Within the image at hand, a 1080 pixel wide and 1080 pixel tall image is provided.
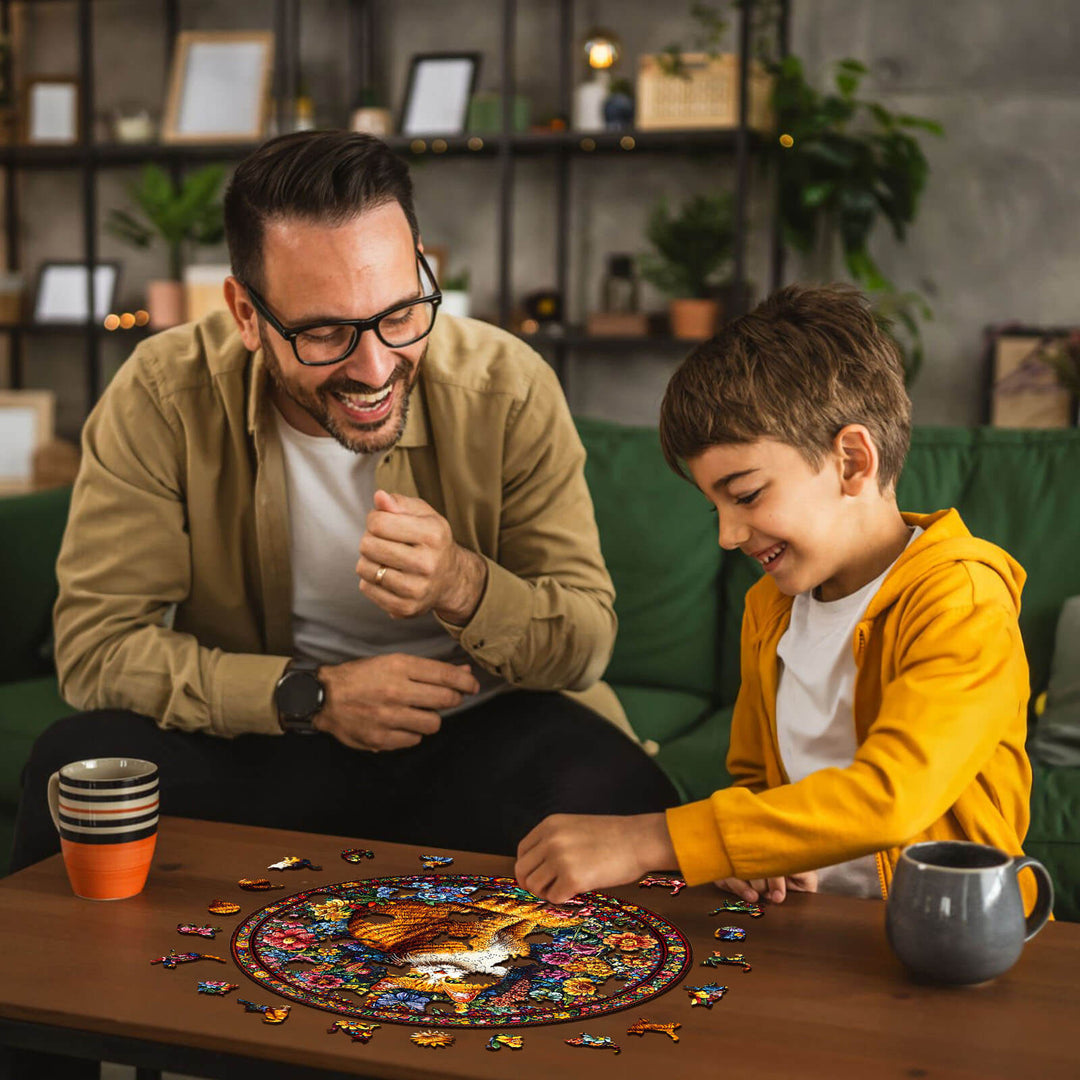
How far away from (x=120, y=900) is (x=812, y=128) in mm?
3062

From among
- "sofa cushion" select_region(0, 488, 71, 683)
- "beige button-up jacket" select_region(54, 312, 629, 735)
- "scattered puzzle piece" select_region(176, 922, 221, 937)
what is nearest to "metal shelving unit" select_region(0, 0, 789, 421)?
"sofa cushion" select_region(0, 488, 71, 683)

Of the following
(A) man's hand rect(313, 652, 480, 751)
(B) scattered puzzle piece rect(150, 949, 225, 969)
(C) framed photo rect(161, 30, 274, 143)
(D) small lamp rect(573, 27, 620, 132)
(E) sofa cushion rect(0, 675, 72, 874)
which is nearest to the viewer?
(B) scattered puzzle piece rect(150, 949, 225, 969)

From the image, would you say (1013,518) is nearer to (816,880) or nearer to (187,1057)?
(816,880)

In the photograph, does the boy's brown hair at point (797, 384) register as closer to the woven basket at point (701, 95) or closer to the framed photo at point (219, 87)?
the woven basket at point (701, 95)

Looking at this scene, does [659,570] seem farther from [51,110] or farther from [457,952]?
[51,110]

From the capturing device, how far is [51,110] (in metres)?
4.57

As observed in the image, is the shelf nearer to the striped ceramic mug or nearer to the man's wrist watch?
the man's wrist watch

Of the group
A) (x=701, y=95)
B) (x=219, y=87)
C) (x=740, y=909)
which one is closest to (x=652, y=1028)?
(x=740, y=909)

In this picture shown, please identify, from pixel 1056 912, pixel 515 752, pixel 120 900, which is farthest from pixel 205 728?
pixel 1056 912

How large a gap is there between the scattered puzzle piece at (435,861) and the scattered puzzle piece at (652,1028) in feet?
1.21

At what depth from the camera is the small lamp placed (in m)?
3.95

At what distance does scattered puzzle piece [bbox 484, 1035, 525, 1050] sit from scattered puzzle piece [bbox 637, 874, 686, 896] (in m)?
0.32

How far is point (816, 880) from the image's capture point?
1294 mm

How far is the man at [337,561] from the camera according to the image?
1622 millimetres
